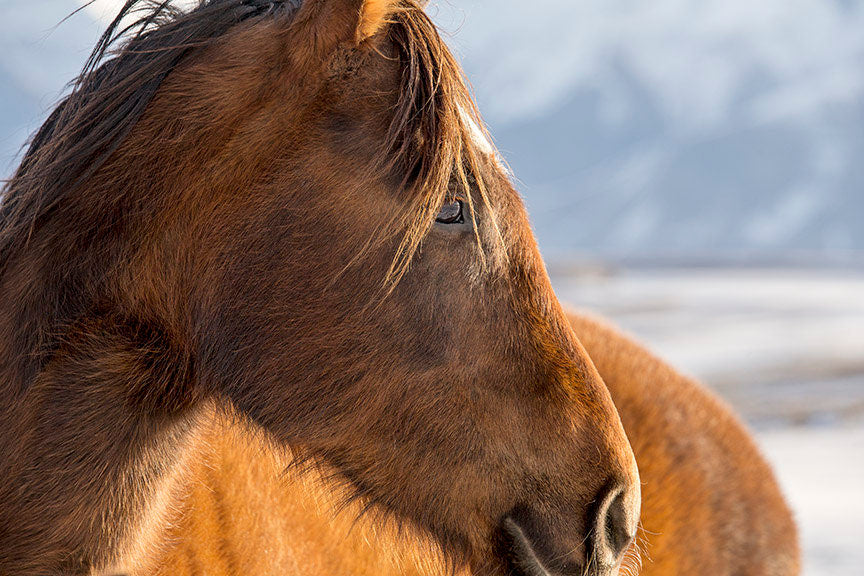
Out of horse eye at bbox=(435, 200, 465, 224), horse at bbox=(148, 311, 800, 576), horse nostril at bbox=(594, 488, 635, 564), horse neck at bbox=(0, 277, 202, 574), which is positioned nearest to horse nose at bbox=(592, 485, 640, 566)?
horse nostril at bbox=(594, 488, 635, 564)

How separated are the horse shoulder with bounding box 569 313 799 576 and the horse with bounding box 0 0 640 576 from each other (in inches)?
52.4

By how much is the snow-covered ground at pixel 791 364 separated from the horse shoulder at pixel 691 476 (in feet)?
7.03

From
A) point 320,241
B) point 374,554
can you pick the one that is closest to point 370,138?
point 320,241

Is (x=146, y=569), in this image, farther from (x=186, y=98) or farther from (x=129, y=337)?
(x=186, y=98)

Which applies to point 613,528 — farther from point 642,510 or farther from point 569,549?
point 642,510

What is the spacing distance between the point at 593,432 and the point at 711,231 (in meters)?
75.2

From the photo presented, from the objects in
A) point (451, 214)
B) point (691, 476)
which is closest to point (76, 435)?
point (451, 214)

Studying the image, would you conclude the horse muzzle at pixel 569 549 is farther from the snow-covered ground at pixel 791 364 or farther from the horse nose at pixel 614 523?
the snow-covered ground at pixel 791 364

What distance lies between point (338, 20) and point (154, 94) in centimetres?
46

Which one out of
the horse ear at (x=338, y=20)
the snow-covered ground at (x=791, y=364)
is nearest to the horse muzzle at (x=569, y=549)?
the horse ear at (x=338, y=20)

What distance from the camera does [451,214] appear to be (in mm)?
1856

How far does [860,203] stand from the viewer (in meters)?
66.2

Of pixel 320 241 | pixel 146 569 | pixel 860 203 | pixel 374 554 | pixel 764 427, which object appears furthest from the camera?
pixel 860 203

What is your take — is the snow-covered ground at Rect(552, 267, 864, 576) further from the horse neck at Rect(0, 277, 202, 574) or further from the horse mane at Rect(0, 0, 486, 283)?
the horse neck at Rect(0, 277, 202, 574)
